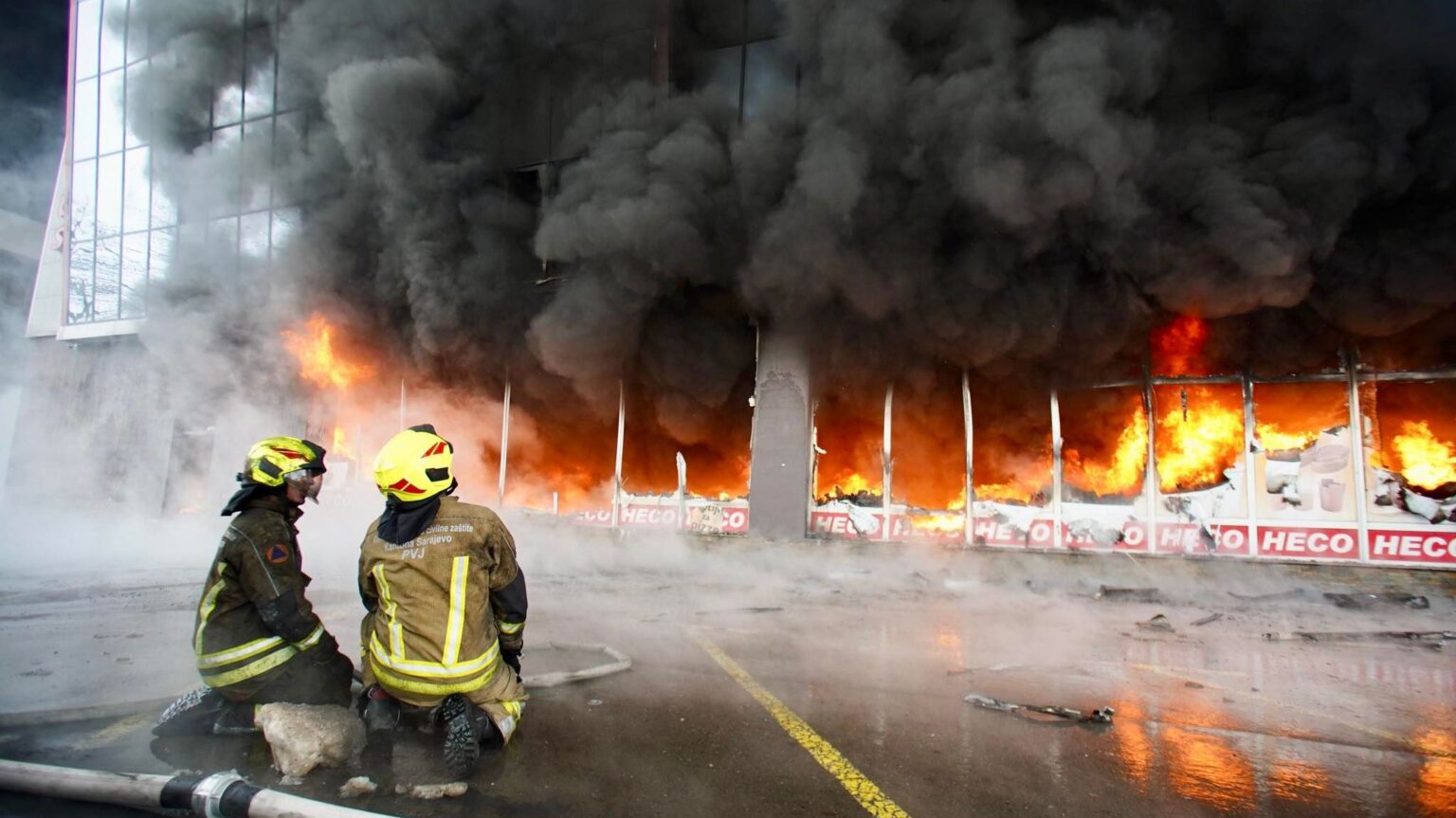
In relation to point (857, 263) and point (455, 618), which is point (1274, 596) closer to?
point (857, 263)

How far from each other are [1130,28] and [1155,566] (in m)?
6.08

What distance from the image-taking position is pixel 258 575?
110 inches

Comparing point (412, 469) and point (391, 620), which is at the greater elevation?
point (412, 469)

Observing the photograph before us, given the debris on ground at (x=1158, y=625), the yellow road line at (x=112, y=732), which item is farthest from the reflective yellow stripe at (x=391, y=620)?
the debris on ground at (x=1158, y=625)

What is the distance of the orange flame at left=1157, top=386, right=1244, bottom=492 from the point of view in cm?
886

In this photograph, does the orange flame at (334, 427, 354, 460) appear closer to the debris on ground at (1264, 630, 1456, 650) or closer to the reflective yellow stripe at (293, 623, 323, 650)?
the reflective yellow stripe at (293, 623, 323, 650)

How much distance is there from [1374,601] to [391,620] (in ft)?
28.5

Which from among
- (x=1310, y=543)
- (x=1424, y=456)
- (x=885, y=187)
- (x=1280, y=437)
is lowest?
(x=1310, y=543)

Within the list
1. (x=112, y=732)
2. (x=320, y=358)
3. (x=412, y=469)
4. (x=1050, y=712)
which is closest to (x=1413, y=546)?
(x=1050, y=712)

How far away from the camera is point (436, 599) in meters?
2.67

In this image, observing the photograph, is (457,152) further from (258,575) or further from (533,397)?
(258,575)

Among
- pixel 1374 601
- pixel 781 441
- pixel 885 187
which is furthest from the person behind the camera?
pixel 781 441

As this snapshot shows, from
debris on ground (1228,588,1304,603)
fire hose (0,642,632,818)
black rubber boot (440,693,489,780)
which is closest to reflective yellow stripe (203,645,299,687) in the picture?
fire hose (0,642,632,818)

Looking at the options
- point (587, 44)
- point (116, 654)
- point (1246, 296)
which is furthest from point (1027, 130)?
point (116, 654)
